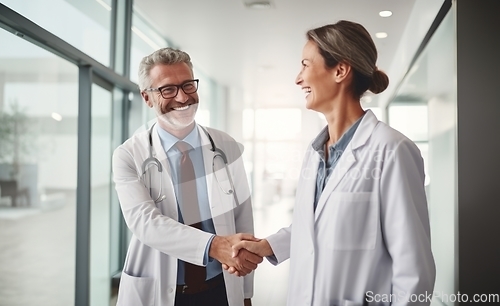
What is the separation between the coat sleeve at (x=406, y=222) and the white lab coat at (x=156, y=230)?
70cm

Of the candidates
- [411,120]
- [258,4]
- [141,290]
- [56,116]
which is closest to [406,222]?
[141,290]

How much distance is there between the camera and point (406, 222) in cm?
118

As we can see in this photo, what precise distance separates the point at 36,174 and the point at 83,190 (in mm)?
512

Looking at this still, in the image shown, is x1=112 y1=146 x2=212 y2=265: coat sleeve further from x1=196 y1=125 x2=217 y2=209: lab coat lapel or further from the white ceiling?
the white ceiling

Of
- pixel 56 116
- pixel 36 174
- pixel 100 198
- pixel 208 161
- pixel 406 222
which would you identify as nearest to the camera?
pixel 406 222

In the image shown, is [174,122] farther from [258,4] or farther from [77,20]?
[258,4]

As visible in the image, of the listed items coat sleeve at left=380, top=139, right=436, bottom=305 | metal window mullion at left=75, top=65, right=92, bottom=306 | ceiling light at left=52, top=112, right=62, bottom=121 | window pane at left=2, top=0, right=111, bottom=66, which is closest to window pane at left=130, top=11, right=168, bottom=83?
window pane at left=2, top=0, right=111, bottom=66

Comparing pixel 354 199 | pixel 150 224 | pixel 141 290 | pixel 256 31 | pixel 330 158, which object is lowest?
pixel 141 290

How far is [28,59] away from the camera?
2.40 metres

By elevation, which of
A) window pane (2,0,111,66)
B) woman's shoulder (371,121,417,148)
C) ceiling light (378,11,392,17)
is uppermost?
ceiling light (378,11,392,17)

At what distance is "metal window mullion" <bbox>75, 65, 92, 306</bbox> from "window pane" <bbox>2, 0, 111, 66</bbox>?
22 cm

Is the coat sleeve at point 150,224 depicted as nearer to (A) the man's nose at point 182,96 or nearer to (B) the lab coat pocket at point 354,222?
(A) the man's nose at point 182,96

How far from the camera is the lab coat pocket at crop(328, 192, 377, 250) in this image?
125 cm

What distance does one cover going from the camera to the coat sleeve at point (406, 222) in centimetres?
118
